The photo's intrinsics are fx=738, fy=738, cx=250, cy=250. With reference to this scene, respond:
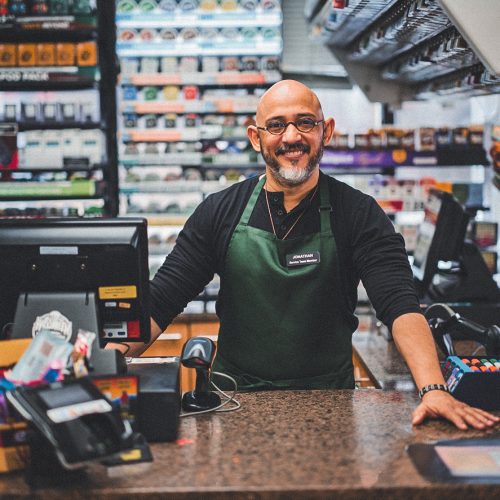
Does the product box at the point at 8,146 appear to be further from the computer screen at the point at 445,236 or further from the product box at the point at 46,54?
the computer screen at the point at 445,236

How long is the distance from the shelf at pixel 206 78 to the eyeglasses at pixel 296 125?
256 centimetres

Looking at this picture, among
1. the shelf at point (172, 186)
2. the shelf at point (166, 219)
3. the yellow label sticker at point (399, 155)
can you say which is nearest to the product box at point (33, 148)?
the shelf at point (172, 186)

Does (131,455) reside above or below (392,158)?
below

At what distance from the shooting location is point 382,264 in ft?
7.59

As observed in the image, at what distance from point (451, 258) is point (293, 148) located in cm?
134

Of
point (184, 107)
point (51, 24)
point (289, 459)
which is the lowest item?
point (289, 459)

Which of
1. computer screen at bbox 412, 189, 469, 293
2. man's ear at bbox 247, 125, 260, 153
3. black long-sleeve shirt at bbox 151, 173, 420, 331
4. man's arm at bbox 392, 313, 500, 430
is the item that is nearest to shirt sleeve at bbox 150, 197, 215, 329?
black long-sleeve shirt at bbox 151, 173, 420, 331

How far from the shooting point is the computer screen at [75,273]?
1.95 metres

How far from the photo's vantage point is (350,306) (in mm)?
2482

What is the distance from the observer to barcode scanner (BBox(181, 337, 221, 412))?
191 centimetres

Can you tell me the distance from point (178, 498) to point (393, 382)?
1.41 metres

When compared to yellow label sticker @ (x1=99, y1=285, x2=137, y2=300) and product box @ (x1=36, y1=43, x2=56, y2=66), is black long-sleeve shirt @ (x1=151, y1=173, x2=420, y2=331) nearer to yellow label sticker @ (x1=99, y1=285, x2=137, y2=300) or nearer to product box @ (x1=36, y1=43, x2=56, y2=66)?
yellow label sticker @ (x1=99, y1=285, x2=137, y2=300)

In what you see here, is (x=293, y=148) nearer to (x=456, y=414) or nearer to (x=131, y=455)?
(x=456, y=414)

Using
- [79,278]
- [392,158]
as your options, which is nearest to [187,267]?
[79,278]
